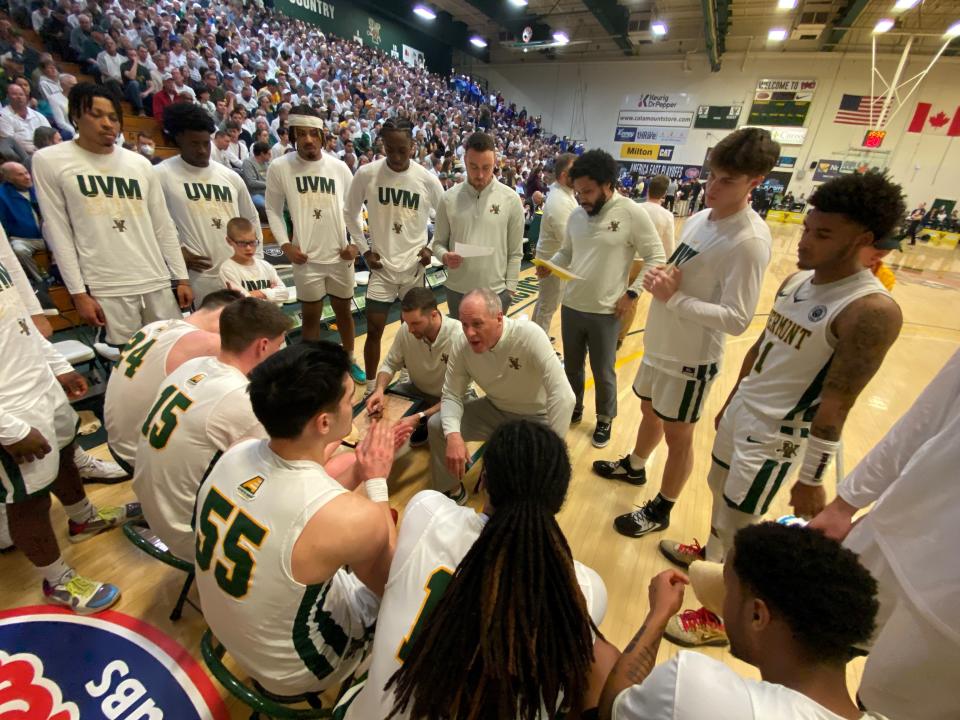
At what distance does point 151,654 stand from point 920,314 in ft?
35.5

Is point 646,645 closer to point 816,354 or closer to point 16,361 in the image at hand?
point 816,354

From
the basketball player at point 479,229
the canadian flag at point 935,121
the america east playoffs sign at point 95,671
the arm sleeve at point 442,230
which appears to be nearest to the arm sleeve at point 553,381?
the basketball player at point 479,229

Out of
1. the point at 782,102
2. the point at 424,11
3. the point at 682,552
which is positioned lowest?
the point at 682,552

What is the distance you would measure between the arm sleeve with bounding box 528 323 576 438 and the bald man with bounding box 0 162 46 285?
4429 millimetres

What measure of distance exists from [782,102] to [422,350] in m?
22.4

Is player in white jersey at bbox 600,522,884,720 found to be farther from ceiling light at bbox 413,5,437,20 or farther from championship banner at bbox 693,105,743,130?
ceiling light at bbox 413,5,437,20

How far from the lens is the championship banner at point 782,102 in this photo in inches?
693

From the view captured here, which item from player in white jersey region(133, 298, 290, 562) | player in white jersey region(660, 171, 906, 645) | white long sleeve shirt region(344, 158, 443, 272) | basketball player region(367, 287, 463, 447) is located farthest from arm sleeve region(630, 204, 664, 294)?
player in white jersey region(133, 298, 290, 562)

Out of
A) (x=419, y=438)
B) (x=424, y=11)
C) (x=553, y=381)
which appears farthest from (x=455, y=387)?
(x=424, y=11)

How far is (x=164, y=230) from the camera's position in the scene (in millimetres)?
2877

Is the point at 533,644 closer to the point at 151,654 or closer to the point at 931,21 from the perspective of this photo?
the point at 151,654

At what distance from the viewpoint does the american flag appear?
16516 mm

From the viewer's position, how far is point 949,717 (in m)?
1.09

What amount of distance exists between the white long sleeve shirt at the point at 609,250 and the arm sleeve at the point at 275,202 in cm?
224
